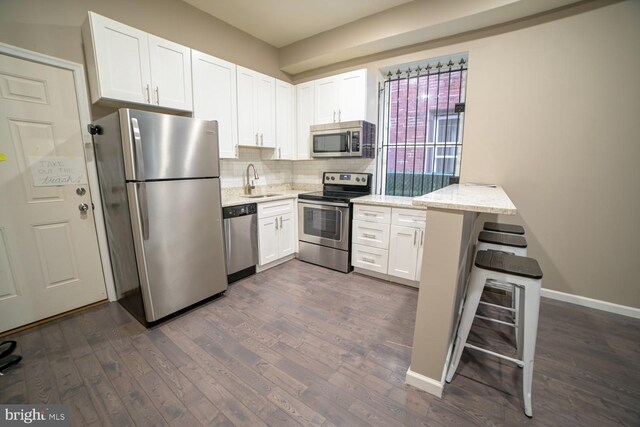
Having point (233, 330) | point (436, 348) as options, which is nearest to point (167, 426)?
point (233, 330)

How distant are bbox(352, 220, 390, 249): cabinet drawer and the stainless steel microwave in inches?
34.7

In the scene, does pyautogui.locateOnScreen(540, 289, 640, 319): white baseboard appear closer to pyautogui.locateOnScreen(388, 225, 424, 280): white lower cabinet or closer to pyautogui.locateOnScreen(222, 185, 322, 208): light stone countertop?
pyautogui.locateOnScreen(388, 225, 424, 280): white lower cabinet

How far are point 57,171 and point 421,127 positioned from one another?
3.70 m

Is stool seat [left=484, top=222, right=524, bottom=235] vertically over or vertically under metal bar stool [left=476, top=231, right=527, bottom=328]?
over

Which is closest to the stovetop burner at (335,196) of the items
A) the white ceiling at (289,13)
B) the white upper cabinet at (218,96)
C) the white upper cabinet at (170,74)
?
the white upper cabinet at (218,96)

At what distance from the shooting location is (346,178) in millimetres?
3553

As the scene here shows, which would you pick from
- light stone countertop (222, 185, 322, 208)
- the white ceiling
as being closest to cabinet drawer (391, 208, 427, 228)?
light stone countertop (222, 185, 322, 208)

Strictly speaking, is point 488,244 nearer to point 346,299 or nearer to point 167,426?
point 346,299

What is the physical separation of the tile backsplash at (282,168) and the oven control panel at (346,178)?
16 centimetres

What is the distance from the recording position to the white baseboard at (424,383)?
4.98ft

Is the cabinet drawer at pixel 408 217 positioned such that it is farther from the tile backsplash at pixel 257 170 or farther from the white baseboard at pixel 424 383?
the tile backsplash at pixel 257 170

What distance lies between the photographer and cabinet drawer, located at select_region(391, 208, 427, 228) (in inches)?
106

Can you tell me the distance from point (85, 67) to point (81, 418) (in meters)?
2.61

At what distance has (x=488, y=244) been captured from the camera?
2.06 m
